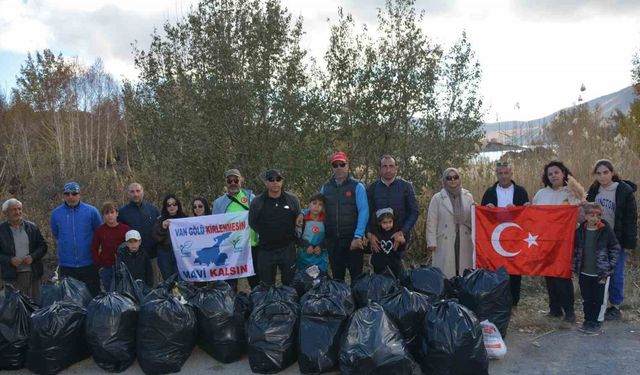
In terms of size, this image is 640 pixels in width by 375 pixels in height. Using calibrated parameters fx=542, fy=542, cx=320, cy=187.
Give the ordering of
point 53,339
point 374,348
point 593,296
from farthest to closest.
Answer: point 593,296 < point 53,339 < point 374,348

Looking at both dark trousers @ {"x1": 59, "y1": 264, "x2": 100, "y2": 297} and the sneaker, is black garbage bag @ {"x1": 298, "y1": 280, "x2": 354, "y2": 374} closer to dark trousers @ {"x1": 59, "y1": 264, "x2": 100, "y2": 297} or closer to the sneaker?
dark trousers @ {"x1": 59, "y1": 264, "x2": 100, "y2": 297}

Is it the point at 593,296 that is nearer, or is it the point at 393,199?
the point at 593,296

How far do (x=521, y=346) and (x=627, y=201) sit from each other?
1.90 meters

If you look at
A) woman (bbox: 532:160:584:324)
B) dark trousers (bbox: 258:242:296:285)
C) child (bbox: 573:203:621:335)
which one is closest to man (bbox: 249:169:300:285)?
dark trousers (bbox: 258:242:296:285)

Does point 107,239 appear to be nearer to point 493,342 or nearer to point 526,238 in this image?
point 493,342

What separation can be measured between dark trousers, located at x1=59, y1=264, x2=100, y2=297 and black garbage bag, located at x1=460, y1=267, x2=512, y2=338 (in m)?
4.09

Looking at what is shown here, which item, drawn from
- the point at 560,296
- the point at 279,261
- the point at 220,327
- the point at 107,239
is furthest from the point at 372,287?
the point at 107,239

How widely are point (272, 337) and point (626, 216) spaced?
3.84 metres

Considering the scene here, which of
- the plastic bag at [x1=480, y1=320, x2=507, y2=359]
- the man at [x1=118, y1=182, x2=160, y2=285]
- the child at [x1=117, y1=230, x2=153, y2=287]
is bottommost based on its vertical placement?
the plastic bag at [x1=480, y1=320, x2=507, y2=359]

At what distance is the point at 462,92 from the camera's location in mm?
8672

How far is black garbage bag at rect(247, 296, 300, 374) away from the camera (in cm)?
469

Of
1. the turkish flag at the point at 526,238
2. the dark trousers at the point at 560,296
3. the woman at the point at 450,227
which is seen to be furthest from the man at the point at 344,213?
the dark trousers at the point at 560,296

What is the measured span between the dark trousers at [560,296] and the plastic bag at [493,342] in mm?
1352

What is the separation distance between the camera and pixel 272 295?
5.17m
